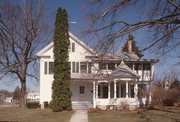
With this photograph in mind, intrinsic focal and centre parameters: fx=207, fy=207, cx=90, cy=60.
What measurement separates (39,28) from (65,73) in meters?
11.7

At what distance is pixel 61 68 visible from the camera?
1973cm

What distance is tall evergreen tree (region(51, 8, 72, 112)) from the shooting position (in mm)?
19312

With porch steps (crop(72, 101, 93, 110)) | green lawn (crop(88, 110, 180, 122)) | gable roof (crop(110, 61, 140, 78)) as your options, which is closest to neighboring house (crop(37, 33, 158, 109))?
porch steps (crop(72, 101, 93, 110))

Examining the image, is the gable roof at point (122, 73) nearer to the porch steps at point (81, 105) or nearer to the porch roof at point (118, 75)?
the porch roof at point (118, 75)

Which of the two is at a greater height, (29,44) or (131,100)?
(29,44)

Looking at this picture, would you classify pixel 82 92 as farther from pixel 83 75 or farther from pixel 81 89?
pixel 83 75

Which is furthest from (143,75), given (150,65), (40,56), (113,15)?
(113,15)

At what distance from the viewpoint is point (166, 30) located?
413 inches

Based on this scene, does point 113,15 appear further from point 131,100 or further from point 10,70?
point 10,70

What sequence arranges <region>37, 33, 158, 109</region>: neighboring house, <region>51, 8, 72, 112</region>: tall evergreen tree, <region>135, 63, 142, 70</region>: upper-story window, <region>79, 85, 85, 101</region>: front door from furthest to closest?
<region>135, 63, 142, 70</region>: upper-story window
<region>79, 85, 85, 101</region>: front door
<region>37, 33, 158, 109</region>: neighboring house
<region>51, 8, 72, 112</region>: tall evergreen tree

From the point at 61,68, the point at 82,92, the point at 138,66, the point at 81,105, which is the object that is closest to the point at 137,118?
the point at 61,68

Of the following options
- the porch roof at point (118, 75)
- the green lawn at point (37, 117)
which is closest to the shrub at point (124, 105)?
the porch roof at point (118, 75)

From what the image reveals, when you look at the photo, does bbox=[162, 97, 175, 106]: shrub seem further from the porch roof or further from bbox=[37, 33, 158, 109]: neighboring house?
the porch roof

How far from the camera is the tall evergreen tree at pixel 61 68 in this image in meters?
19.3
